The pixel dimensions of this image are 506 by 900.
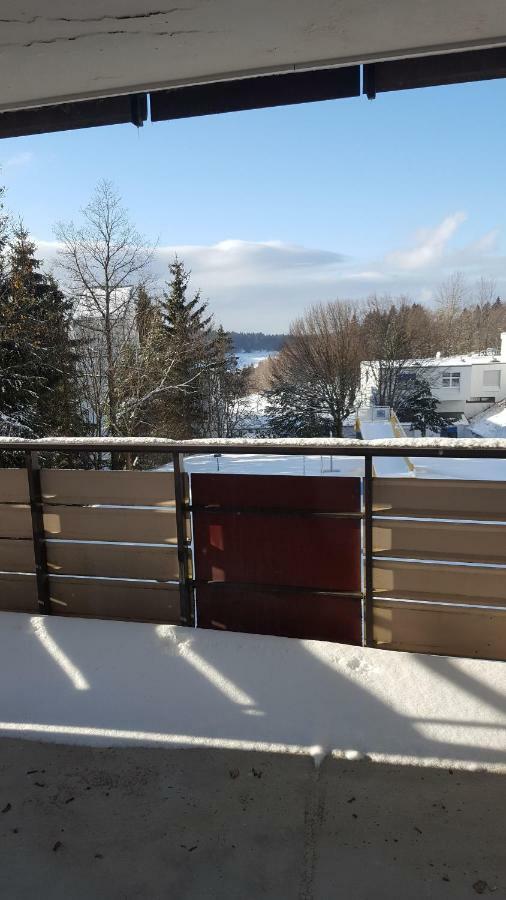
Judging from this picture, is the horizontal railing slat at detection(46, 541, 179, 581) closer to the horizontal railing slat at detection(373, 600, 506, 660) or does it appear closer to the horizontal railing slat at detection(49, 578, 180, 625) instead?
the horizontal railing slat at detection(49, 578, 180, 625)

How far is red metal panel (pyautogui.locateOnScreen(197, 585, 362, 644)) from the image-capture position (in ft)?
8.76

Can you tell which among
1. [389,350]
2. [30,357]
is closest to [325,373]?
[389,350]

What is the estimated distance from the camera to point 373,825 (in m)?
1.70

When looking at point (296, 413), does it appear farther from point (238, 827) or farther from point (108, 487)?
point (238, 827)

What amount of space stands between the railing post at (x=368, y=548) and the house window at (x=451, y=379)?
1626 inches

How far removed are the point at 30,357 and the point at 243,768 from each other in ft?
53.4

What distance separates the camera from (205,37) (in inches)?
79.6

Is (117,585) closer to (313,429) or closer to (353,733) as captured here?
(353,733)

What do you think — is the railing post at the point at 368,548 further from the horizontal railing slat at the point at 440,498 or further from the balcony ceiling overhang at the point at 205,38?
the balcony ceiling overhang at the point at 205,38

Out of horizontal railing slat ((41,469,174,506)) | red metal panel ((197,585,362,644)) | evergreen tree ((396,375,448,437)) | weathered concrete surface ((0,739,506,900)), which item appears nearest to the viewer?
weathered concrete surface ((0,739,506,900))

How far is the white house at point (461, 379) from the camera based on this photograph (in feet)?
121

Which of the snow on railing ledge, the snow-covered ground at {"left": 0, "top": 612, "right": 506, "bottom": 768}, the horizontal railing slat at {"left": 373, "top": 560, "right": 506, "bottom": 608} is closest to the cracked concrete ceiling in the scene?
the snow on railing ledge

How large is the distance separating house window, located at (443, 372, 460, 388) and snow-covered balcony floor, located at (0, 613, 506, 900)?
41619 millimetres

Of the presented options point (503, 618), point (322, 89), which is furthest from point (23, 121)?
point (503, 618)
